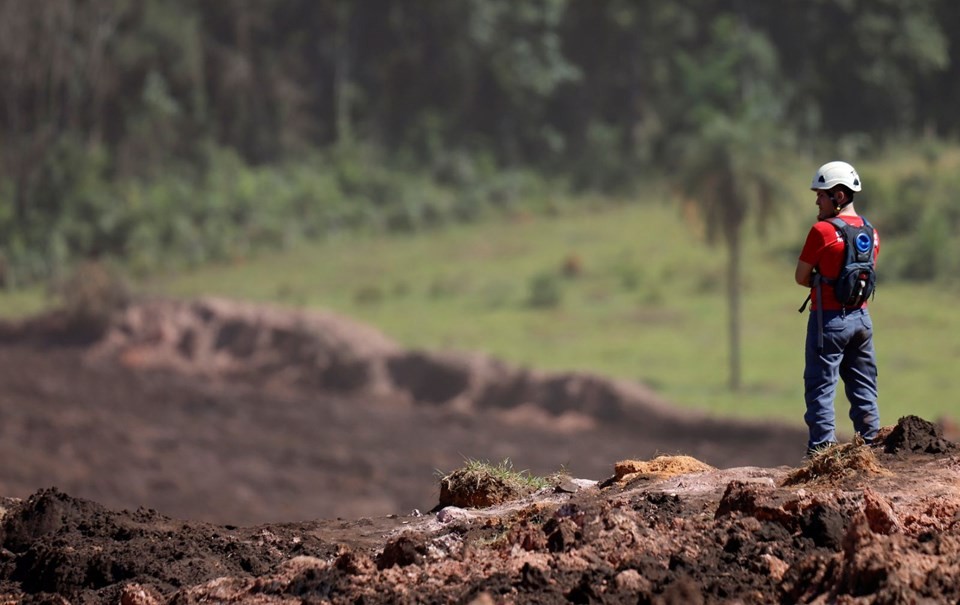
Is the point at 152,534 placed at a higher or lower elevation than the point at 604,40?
lower

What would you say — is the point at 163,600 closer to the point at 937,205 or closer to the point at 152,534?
the point at 152,534

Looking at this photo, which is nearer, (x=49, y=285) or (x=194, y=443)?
(x=194, y=443)

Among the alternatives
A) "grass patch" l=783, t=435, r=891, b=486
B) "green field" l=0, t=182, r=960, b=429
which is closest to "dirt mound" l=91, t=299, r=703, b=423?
"green field" l=0, t=182, r=960, b=429

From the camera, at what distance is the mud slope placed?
26875 millimetres

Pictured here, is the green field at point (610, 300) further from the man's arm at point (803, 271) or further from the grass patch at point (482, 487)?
the man's arm at point (803, 271)

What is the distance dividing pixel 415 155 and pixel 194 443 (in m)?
19.3

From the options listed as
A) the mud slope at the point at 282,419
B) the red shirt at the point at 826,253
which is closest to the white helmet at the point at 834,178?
the red shirt at the point at 826,253

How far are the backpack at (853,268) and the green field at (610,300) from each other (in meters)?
16.9

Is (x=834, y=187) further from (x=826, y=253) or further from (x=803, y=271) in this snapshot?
(x=803, y=271)

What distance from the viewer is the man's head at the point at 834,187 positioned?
8.32 m

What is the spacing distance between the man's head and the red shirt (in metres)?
0.11

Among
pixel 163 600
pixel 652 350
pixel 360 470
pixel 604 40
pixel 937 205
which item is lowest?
pixel 163 600

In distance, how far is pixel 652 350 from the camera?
30.8 m

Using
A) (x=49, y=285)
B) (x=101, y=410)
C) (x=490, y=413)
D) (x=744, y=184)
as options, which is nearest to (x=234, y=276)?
(x=49, y=285)
